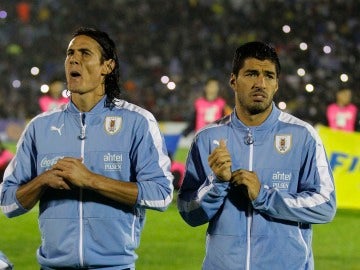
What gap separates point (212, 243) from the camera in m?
4.10

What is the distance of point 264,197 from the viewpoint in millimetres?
3961

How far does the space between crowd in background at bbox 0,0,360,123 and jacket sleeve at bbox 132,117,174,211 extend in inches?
834

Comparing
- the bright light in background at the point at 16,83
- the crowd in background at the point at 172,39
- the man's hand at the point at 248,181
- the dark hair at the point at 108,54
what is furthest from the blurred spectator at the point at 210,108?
the bright light in background at the point at 16,83

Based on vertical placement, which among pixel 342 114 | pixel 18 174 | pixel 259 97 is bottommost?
pixel 342 114

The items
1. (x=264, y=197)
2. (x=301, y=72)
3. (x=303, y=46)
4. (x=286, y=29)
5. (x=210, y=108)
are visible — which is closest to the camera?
(x=264, y=197)

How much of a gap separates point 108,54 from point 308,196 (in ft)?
3.63

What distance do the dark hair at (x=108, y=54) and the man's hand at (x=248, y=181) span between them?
73 cm

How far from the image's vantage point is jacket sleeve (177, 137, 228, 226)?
3967mm

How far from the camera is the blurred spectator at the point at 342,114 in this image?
16219mm

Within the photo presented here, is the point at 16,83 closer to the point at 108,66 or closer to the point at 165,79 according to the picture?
the point at 165,79

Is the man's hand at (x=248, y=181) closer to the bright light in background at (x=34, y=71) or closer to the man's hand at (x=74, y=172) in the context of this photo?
the man's hand at (x=74, y=172)

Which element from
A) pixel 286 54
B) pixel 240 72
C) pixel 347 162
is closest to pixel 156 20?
pixel 286 54

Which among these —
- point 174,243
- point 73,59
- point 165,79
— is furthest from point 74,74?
point 165,79

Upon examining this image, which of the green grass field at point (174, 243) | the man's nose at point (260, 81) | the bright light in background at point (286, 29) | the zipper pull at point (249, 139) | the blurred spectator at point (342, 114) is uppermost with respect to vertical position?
the bright light in background at point (286, 29)
